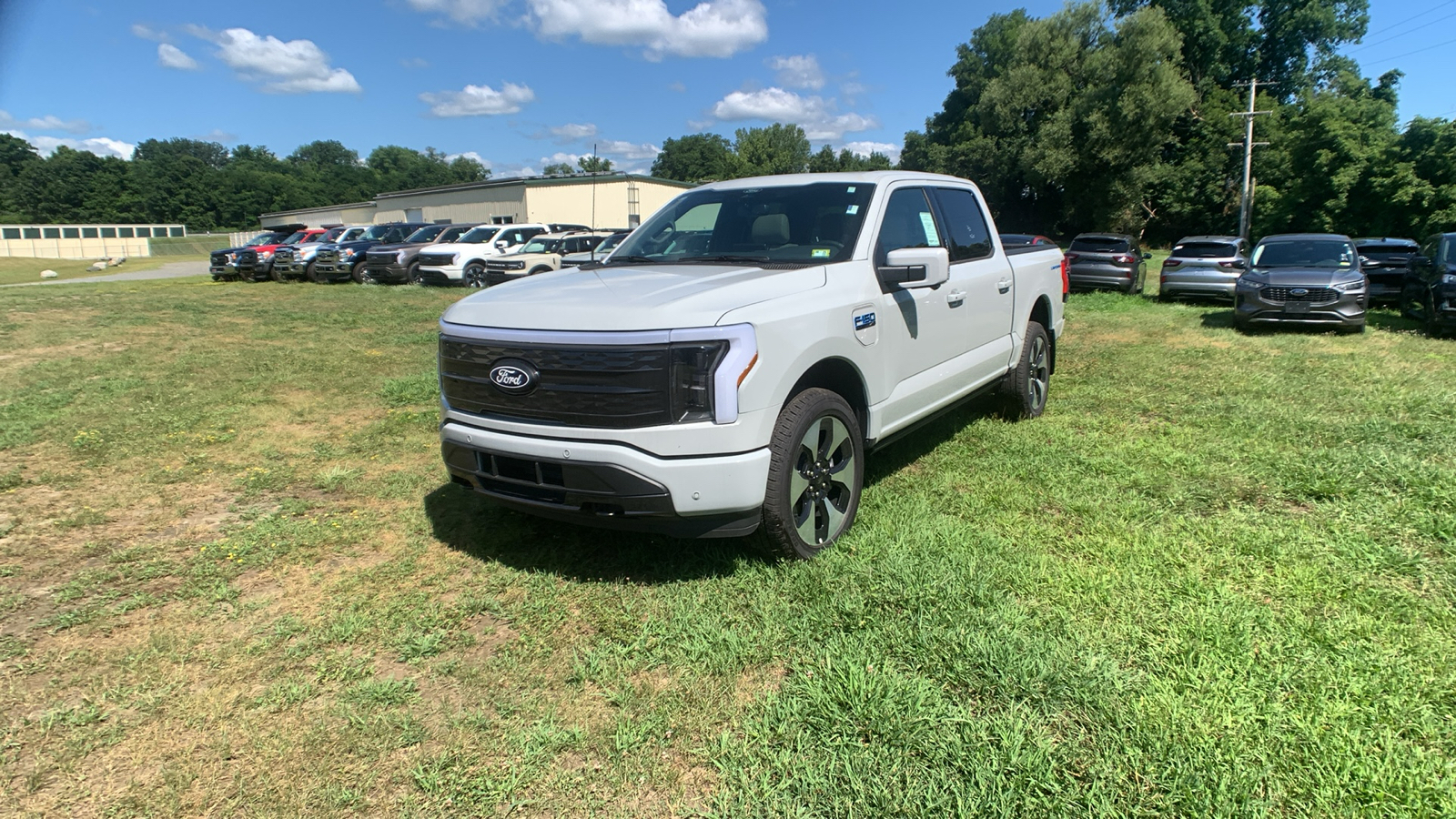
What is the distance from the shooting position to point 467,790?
2436mm

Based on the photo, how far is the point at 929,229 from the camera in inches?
199

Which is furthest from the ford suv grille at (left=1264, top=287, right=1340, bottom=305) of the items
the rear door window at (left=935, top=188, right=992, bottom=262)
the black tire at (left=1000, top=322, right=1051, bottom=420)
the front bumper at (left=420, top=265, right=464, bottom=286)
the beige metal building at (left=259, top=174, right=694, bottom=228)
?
the beige metal building at (left=259, top=174, right=694, bottom=228)

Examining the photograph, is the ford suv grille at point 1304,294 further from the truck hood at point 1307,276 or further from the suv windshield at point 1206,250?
the suv windshield at point 1206,250

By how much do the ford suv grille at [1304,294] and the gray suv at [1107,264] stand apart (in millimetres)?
5535

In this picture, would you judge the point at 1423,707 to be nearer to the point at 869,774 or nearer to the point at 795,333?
the point at 869,774

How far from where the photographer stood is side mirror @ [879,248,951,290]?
4.00 metres

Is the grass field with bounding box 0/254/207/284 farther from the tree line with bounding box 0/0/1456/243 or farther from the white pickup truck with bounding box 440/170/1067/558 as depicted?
the tree line with bounding box 0/0/1456/243

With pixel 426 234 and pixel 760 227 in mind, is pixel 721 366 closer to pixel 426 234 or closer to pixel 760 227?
pixel 760 227

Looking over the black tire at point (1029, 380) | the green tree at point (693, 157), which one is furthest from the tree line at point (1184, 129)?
the green tree at point (693, 157)

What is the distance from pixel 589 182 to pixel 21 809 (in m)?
52.2

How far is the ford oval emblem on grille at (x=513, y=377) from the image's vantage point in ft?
11.4

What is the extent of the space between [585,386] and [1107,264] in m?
17.1

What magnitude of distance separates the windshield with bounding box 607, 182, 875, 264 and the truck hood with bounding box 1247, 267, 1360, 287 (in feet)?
34.4

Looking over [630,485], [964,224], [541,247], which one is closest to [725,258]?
[630,485]
